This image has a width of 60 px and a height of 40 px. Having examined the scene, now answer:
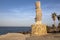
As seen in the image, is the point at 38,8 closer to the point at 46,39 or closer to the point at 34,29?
the point at 34,29

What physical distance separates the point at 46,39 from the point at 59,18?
49043mm

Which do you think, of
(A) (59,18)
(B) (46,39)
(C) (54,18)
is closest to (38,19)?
(B) (46,39)

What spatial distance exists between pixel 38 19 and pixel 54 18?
117ft

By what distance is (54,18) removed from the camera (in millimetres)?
60438

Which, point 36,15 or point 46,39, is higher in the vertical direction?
point 36,15

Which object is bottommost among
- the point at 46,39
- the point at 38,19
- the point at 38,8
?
the point at 46,39

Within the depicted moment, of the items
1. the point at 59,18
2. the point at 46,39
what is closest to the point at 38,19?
the point at 46,39

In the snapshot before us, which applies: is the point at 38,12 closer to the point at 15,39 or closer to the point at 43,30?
the point at 43,30

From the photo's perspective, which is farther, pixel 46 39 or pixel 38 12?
pixel 38 12

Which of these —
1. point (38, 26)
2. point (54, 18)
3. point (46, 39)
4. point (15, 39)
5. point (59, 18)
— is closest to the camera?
point (15, 39)

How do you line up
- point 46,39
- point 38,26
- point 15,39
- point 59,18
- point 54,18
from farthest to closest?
point 59,18 → point 54,18 → point 38,26 → point 46,39 → point 15,39

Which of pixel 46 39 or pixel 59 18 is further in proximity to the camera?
pixel 59 18

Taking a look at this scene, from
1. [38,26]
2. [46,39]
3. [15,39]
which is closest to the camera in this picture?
[15,39]

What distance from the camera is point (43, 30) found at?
25438 millimetres
